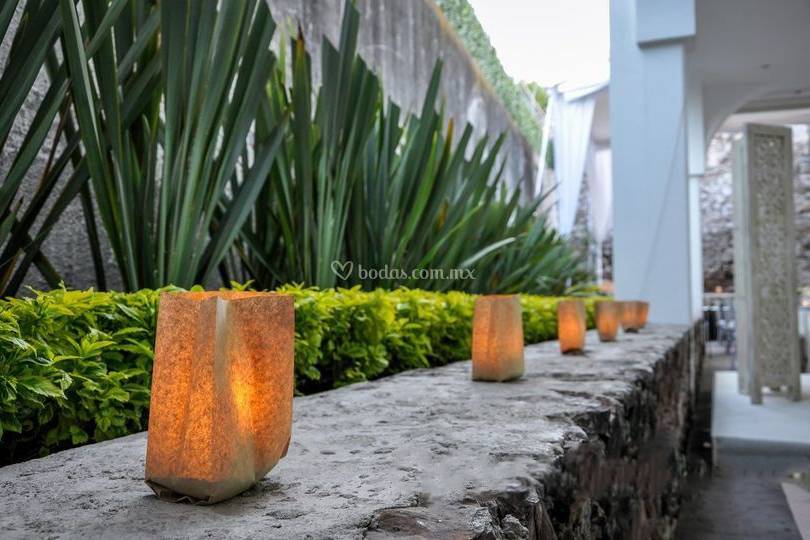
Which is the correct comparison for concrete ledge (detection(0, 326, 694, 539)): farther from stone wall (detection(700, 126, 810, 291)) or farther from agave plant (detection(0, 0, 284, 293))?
stone wall (detection(700, 126, 810, 291))

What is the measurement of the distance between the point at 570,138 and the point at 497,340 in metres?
7.42

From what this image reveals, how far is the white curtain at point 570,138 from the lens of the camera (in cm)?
793

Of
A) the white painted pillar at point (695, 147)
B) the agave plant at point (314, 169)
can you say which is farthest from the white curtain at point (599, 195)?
the agave plant at point (314, 169)

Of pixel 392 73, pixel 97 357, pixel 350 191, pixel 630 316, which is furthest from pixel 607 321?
pixel 392 73

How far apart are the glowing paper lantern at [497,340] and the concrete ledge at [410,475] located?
5cm

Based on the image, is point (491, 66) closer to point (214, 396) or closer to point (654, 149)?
point (654, 149)

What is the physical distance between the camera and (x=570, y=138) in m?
8.20

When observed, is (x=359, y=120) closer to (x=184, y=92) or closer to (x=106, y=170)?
(x=184, y=92)

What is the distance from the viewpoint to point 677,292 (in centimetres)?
384

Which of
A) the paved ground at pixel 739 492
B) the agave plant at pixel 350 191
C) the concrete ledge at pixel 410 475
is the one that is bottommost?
the paved ground at pixel 739 492

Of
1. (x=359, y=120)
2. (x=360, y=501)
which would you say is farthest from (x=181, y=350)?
(x=359, y=120)

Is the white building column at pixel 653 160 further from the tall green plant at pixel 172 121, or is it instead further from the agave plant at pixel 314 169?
the tall green plant at pixel 172 121

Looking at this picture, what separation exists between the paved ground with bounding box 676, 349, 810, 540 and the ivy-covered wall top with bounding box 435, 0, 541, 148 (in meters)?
3.70

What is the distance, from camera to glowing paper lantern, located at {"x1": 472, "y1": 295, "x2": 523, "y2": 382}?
1.22 metres
